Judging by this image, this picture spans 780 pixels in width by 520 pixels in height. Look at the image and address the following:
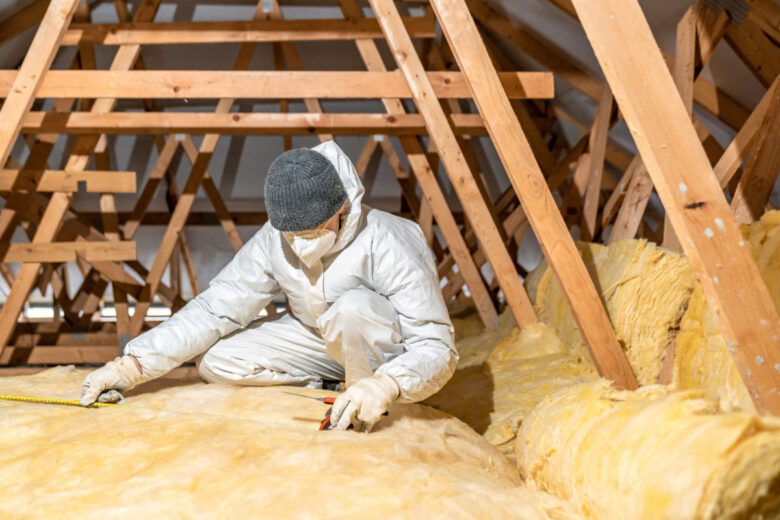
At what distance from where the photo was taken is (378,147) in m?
6.48

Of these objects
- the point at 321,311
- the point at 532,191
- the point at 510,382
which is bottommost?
the point at 510,382

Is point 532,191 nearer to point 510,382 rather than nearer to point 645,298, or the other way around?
point 645,298

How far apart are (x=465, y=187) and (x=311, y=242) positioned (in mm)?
1392

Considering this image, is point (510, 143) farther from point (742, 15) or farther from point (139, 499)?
point (139, 499)

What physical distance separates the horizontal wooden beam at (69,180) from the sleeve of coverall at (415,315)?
209cm

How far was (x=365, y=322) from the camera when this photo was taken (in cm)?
216

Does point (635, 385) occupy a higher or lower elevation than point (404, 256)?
lower

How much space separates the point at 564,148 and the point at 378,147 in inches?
66.4

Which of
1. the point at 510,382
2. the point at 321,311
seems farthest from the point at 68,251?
the point at 510,382

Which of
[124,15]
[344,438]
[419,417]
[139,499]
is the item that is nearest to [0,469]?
[139,499]

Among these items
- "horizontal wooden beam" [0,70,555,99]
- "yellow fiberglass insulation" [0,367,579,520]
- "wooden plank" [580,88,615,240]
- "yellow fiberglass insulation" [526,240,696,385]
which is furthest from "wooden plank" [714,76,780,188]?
"yellow fiberglass insulation" [0,367,579,520]

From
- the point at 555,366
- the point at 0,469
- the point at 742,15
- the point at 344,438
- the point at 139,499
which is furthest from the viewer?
the point at 555,366

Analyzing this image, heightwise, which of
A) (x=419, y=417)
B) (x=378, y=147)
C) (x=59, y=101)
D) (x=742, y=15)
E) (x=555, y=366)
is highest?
(x=742, y=15)

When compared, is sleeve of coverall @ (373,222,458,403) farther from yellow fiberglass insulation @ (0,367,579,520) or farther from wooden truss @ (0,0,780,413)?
wooden truss @ (0,0,780,413)
